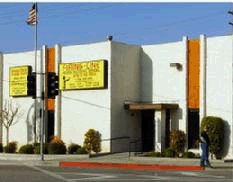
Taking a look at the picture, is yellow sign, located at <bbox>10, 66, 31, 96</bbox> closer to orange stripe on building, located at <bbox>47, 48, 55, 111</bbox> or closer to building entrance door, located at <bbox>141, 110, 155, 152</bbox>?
orange stripe on building, located at <bbox>47, 48, 55, 111</bbox>

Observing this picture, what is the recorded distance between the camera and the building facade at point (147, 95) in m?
27.7

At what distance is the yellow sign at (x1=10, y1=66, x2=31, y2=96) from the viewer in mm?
34281

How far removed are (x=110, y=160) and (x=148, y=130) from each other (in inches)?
230

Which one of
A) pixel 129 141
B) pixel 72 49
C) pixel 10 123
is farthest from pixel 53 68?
pixel 129 141

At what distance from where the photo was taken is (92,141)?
29516mm

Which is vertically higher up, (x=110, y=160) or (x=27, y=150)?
(x=27, y=150)

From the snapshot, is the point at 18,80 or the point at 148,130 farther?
the point at 18,80

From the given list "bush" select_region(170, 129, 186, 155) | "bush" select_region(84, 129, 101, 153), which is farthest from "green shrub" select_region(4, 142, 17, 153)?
"bush" select_region(170, 129, 186, 155)

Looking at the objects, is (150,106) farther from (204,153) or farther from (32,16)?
(32,16)

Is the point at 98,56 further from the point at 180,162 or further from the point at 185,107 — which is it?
the point at 180,162

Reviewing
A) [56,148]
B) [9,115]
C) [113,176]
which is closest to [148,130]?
[56,148]

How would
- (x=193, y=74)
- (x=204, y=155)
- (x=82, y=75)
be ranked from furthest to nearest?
(x=82, y=75)
(x=193, y=74)
(x=204, y=155)

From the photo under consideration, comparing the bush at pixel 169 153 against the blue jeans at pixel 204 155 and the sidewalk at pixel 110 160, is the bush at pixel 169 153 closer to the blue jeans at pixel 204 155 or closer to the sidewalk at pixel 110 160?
the sidewalk at pixel 110 160

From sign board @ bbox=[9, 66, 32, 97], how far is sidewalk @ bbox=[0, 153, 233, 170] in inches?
242
